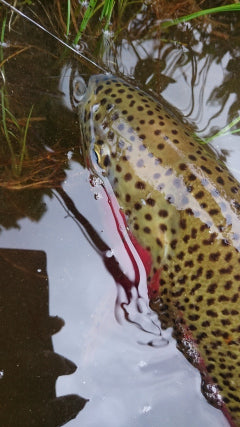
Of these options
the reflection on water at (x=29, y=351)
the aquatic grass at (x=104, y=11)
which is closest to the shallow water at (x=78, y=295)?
the reflection on water at (x=29, y=351)

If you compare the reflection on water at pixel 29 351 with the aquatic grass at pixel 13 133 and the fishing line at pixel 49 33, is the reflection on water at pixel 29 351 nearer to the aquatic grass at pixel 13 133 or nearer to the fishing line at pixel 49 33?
the aquatic grass at pixel 13 133

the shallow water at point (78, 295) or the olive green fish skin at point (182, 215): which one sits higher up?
the olive green fish skin at point (182, 215)

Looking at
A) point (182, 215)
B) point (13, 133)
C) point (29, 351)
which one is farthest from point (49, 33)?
point (29, 351)

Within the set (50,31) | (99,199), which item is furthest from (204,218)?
(50,31)

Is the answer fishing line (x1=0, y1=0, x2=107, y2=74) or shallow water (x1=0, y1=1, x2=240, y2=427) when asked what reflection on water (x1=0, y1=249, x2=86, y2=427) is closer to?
shallow water (x1=0, y1=1, x2=240, y2=427)

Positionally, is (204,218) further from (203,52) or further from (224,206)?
(203,52)

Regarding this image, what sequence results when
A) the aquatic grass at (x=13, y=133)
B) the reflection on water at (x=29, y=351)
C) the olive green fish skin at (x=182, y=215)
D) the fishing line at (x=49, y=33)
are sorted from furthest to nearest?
the fishing line at (x=49, y=33) < the aquatic grass at (x=13, y=133) < the reflection on water at (x=29, y=351) < the olive green fish skin at (x=182, y=215)

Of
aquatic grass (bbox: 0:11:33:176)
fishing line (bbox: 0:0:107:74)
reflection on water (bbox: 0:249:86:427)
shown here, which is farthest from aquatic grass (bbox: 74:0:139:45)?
reflection on water (bbox: 0:249:86:427)
